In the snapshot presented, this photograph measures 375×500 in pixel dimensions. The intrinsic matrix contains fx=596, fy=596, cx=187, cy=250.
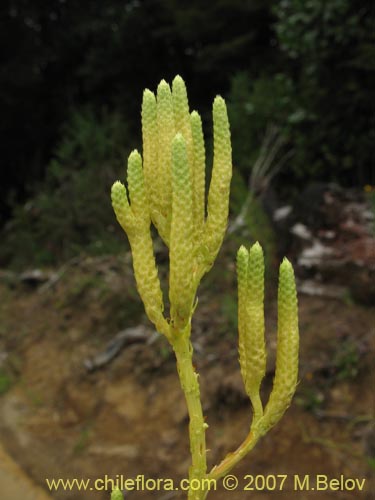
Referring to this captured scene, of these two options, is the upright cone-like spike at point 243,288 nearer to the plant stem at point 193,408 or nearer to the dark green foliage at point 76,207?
the plant stem at point 193,408

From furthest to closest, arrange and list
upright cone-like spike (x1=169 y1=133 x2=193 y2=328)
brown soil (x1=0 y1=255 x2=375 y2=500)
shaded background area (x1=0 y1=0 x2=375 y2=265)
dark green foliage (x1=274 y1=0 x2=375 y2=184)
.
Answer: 1. shaded background area (x1=0 y1=0 x2=375 y2=265)
2. dark green foliage (x1=274 y1=0 x2=375 y2=184)
3. brown soil (x1=0 y1=255 x2=375 y2=500)
4. upright cone-like spike (x1=169 y1=133 x2=193 y2=328)

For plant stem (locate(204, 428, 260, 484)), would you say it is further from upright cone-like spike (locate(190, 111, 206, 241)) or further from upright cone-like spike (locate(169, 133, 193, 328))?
upright cone-like spike (locate(190, 111, 206, 241))

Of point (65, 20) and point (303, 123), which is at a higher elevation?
point (65, 20)

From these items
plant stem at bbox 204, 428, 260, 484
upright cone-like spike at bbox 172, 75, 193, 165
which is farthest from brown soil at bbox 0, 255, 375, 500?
upright cone-like spike at bbox 172, 75, 193, 165

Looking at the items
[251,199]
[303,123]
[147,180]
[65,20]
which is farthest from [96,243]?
[147,180]

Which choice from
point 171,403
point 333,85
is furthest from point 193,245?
point 333,85

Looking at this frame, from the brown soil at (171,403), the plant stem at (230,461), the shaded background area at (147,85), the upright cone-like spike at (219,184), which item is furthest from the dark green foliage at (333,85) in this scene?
the plant stem at (230,461)

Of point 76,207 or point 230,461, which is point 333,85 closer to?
point 76,207

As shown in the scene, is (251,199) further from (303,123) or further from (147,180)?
(147,180)
